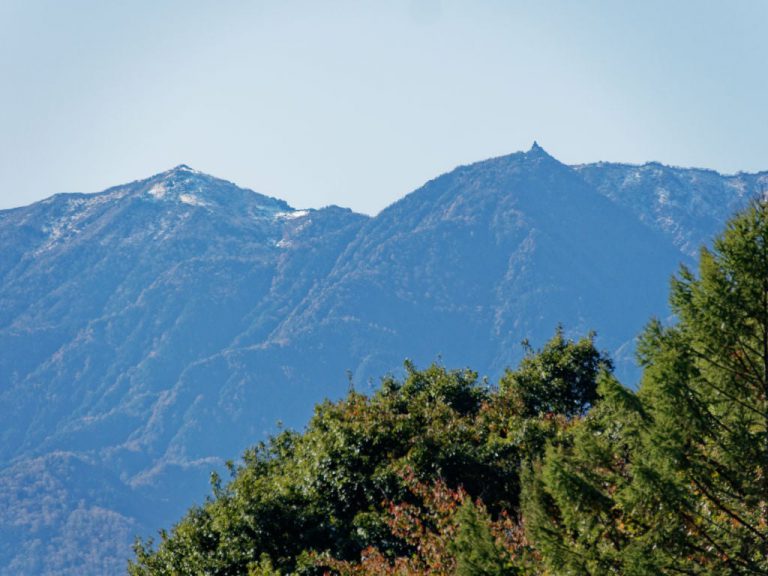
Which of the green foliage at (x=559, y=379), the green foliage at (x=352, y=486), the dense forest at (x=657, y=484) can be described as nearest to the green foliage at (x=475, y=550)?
the dense forest at (x=657, y=484)

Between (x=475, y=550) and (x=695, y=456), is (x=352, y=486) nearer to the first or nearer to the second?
(x=475, y=550)

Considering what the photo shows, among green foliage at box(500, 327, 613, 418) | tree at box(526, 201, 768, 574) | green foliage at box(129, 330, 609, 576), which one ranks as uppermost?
green foliage at box(500, 327, 613, 418)

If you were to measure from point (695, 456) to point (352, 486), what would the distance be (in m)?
16.1

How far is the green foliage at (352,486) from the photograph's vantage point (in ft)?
89.7

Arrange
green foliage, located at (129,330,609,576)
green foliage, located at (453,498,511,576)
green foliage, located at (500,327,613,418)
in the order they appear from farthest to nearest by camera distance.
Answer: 1. green foliage, located at (500,327,613,418)
2. green foliage, located at (129,330,609,576)
3. green foliage, located at (453,498,511,576)

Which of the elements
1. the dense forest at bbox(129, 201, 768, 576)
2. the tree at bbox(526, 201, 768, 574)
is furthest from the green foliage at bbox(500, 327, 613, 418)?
the tree at bbox(526, 201, 768, 574)

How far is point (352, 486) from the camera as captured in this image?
1169 inches

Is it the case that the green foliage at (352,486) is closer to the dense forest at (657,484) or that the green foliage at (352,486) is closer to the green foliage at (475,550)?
the dense forest at (657,484)

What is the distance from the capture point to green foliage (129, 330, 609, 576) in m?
27.3

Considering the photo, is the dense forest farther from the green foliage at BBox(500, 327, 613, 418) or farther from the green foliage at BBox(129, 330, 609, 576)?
the green foliage at BBox(500, 327, 613, 418)

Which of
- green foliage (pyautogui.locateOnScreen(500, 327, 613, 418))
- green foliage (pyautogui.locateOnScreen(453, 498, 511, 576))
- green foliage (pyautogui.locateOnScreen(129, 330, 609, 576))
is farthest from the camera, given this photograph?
green foliage (pyautogui.locateOnScreen(500, 327, 613, 418))

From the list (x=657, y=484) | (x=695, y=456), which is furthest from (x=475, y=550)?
(x=695, y=456)

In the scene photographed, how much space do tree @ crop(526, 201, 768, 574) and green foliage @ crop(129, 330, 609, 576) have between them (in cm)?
808

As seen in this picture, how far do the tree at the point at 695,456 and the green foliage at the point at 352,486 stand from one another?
8.08 meters
